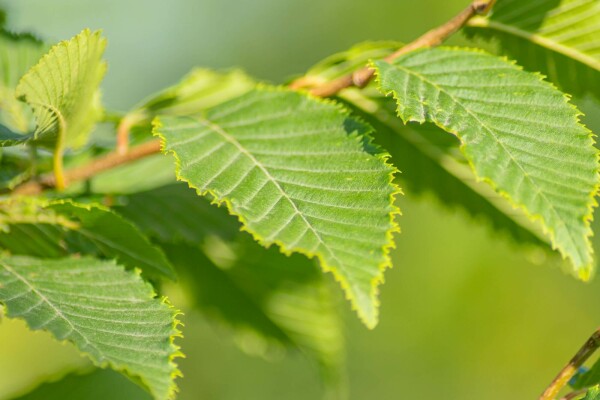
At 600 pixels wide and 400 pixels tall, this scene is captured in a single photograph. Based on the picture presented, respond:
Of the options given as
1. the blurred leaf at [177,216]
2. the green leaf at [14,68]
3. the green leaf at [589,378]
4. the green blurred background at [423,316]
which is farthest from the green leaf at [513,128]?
the green blurred background at [423,316]

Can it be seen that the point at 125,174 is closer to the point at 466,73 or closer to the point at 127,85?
the point at 466,73

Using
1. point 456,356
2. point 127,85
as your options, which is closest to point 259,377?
point 456,356

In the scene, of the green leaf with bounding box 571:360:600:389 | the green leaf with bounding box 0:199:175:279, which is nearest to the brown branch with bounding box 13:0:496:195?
the green leaf with bounding box 0:199:175:279

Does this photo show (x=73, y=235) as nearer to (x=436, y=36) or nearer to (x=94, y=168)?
(x=94, y=168)

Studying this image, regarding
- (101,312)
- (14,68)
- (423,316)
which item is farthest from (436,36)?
(423,316)

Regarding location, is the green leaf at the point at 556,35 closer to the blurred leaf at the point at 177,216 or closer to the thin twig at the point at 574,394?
the thin twig at the point at 574,394

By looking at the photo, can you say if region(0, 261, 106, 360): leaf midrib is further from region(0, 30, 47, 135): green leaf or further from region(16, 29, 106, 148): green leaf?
region(0, 30, 47, 135): green leaf
